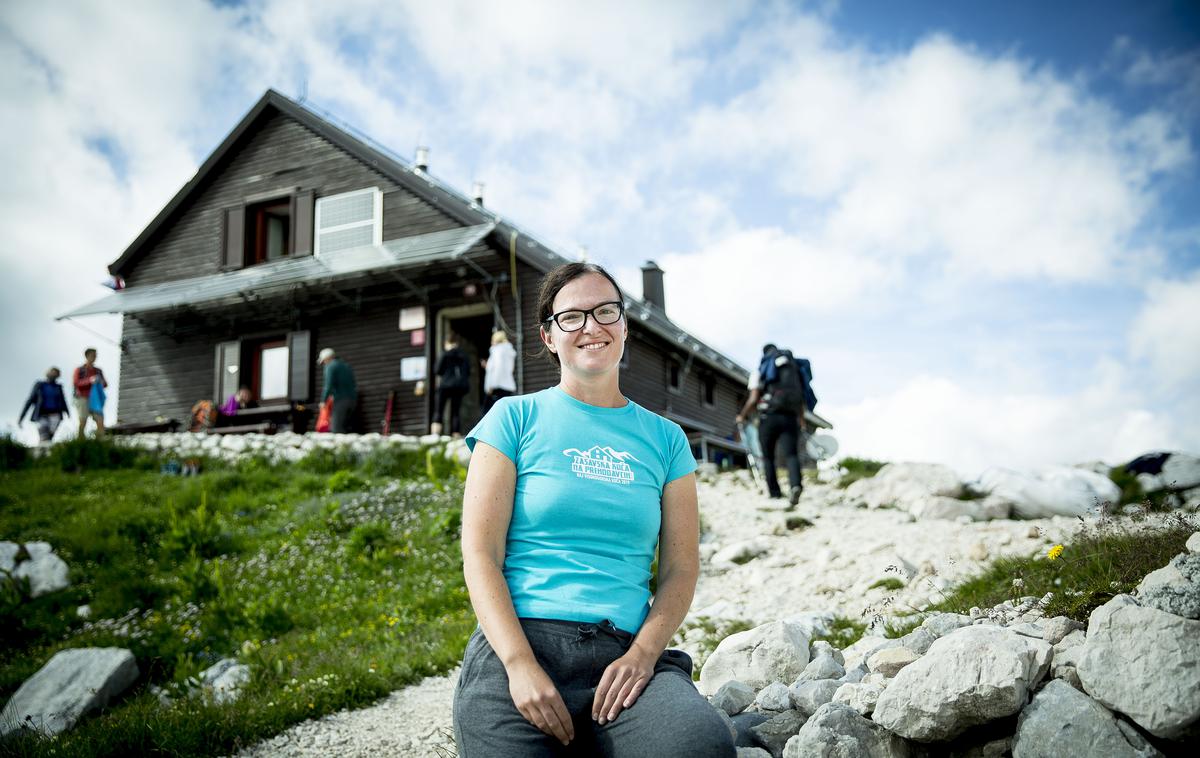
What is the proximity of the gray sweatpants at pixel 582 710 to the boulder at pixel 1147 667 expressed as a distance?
1272 mm

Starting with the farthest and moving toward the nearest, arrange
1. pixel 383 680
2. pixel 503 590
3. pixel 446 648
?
pixel 446 648 → pixel 383 680 → pixel 503 590

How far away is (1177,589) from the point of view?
8.47 ft

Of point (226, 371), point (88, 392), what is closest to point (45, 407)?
point (88, 392)

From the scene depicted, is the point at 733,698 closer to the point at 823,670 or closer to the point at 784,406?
the point at 823,670

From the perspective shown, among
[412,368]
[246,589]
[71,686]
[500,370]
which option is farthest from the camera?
[412,368]

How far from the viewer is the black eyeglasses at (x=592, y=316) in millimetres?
2449

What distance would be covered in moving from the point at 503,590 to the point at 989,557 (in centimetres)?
494

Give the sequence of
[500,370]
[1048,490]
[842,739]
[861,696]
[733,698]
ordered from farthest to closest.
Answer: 1. [500,370]
2. [1048,490]
3. [733,698]
4. [861,696]
5. [842,739]

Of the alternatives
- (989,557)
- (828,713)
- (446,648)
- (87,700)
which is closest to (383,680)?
(446,648)

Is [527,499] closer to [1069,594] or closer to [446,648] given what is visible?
[1069,594]

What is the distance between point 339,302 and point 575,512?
16258mm

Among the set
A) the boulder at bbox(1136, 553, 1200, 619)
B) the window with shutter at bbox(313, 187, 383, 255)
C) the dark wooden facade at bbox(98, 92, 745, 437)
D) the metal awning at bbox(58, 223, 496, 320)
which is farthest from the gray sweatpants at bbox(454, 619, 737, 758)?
the window with shutter at bbox(313, 187, 383, 255)

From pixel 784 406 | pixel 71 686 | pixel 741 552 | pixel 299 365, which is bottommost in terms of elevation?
pixel 71 686

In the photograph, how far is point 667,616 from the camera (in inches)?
90.0
